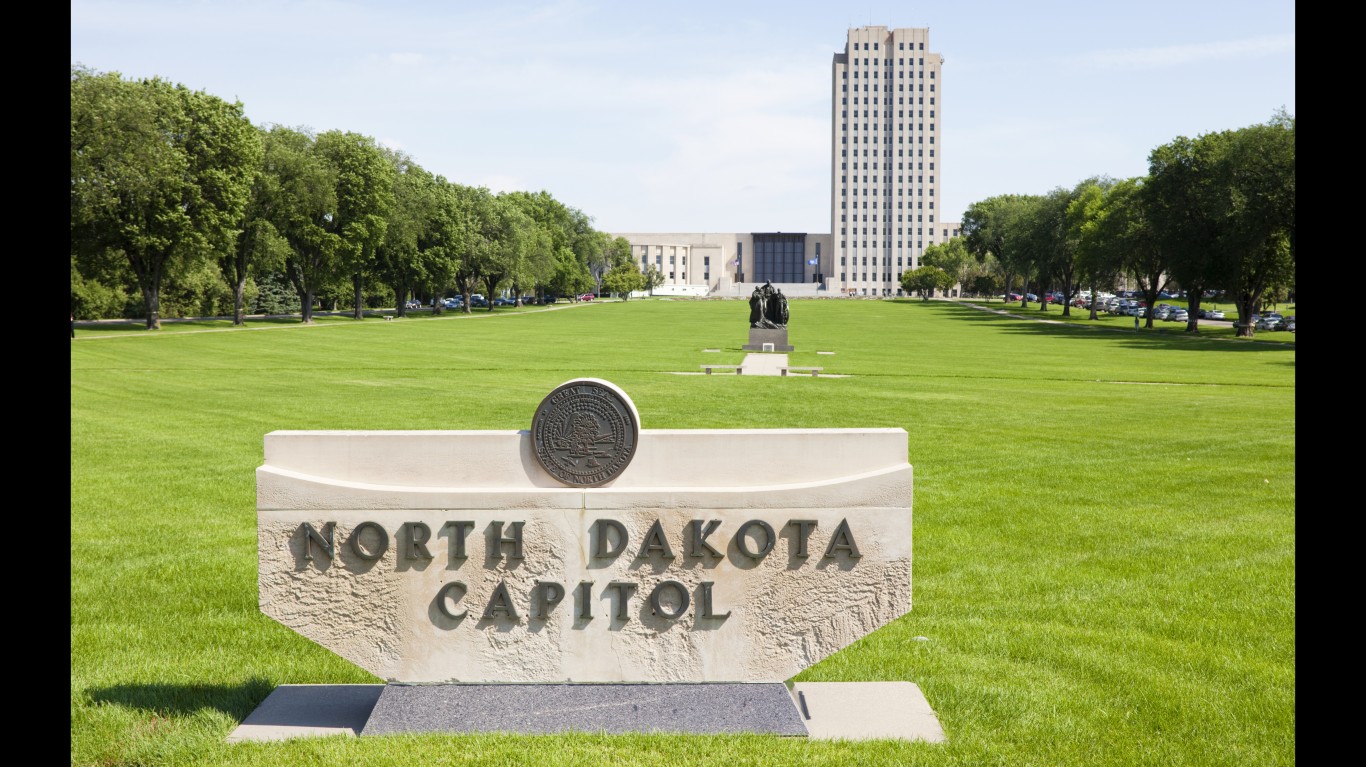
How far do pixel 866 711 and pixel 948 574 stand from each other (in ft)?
11.3

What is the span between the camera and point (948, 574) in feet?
31.4

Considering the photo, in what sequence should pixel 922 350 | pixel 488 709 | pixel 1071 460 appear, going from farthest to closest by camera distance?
pixel 922 350 → pixel 1071 460 → pixel 488 709

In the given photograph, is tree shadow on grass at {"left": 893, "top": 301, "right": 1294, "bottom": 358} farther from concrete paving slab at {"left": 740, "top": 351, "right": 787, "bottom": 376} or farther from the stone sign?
the stone sign

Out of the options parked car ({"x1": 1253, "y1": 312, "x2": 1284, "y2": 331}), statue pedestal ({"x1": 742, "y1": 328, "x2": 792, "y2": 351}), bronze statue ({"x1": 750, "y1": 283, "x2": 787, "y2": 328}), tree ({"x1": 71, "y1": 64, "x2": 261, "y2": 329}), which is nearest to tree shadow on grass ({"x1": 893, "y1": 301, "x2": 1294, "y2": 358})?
parked car ({"x1": 1253, "y1": 312, "x2": 1284, "y2": 331})

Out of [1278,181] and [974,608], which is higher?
[1278,181]

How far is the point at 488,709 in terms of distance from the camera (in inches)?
238

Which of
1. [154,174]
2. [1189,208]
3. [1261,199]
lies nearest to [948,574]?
[1261,199]

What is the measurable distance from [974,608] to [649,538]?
3.45 m

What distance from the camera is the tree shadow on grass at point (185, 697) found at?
6.39 metres

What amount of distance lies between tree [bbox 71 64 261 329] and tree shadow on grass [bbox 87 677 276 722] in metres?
49.5

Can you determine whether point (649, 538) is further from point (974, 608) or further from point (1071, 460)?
point (1071, 460)

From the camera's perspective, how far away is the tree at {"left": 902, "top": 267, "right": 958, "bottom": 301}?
168075mm
